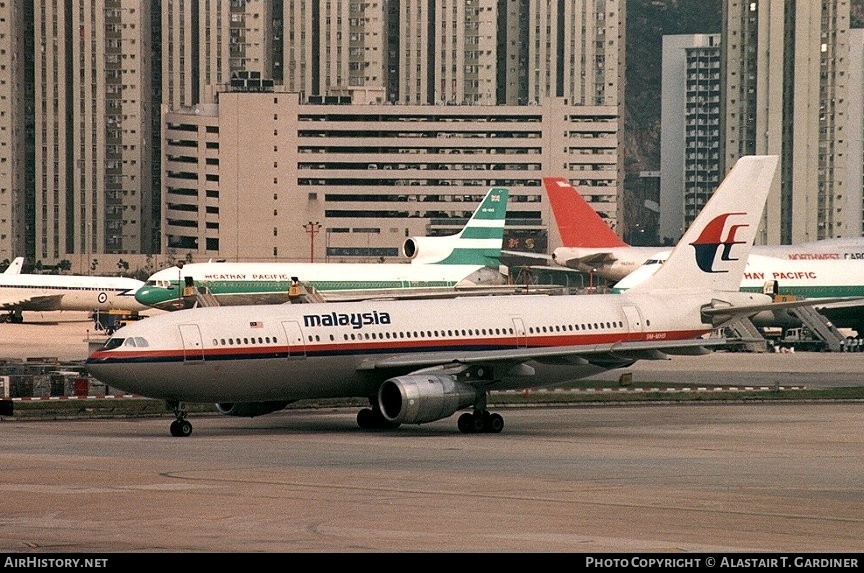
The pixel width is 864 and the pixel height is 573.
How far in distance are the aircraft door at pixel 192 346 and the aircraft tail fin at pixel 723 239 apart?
637 inches

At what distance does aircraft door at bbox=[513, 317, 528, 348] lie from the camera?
176 ft

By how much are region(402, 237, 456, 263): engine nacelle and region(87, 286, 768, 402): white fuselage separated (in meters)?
92.8

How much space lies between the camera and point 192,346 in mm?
48688

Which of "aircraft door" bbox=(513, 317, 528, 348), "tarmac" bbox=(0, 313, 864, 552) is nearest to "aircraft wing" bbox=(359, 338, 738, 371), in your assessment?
"aircraft door" bbox=(513, 317, 528, 348)

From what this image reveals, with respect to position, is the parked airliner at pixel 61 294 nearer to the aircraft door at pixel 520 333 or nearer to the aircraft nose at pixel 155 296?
the aircraft nose at pixel 155 296

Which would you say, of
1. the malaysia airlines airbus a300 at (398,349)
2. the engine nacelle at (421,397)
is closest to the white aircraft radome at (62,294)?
the malaysia airlines airbus a300 at (398,349)

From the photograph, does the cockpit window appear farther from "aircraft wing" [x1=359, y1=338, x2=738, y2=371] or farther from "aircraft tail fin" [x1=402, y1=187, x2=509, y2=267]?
"aircraft tail fin" [x1=402, y1=187, x2=509, y2=267]

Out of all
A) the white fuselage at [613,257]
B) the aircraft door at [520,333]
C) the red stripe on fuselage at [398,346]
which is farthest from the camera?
the white fuselage at [613,257]

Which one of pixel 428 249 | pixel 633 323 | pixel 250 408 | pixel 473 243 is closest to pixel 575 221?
pixel 473 243

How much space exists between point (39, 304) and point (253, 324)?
91.7 meters

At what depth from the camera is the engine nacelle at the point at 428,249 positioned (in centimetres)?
14925

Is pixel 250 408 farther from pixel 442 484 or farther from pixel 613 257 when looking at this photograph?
pixel 613 257

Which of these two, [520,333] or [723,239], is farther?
[723,239]

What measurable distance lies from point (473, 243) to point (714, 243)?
94.8m
